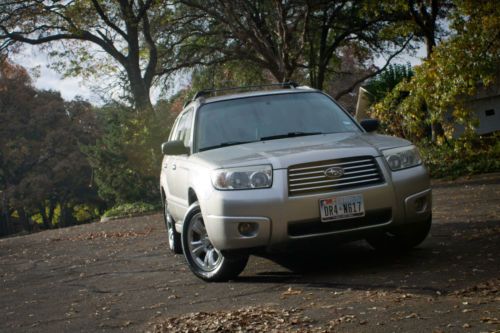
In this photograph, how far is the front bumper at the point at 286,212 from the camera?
6750mm

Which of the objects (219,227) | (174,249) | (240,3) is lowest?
(174,249)

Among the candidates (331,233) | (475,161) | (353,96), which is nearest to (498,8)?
(475,161)

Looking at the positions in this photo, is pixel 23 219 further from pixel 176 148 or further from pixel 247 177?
pixel 247 177

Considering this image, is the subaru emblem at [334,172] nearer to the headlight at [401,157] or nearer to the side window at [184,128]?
the headlight at [401,157]

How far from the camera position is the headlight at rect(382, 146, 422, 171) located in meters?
7.15

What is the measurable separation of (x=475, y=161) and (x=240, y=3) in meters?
8.34

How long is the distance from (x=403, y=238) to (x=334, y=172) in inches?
58.4

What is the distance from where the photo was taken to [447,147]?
2044cm

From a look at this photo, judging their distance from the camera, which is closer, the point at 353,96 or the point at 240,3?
the point at 240,3

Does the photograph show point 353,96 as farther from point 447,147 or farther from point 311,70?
point 447,147

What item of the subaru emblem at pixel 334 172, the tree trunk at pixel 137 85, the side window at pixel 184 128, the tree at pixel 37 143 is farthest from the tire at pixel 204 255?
the tree at pixel 37 143

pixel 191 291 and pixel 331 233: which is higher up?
pixel 331 233

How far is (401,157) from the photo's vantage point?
723 cm

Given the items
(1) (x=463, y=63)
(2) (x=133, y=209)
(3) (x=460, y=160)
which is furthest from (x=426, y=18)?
(2) (x=133, y=209)
